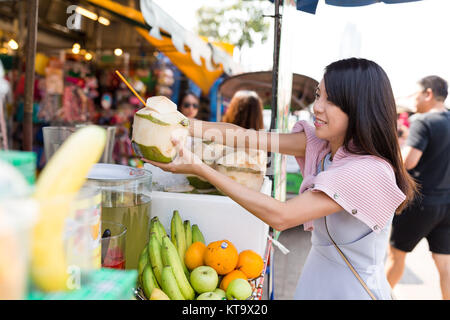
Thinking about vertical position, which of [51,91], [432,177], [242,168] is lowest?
[432,177]

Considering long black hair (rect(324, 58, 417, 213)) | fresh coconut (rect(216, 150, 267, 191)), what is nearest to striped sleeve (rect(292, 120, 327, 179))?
fresh coconut (rect(216, 150, 267, 191))

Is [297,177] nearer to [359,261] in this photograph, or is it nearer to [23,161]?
[359,261]

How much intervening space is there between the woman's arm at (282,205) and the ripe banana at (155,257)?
33cm

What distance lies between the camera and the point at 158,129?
1.28 metres

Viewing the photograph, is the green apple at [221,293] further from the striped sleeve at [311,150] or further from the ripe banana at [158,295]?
the striped sleeve at [311,150]

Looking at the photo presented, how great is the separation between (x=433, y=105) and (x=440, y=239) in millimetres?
1217

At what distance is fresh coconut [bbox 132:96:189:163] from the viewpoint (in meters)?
1.28

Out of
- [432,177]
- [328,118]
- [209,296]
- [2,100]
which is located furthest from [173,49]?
[209,296]

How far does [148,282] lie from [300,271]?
3.19m

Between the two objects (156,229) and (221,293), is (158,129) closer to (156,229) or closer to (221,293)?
(156,229)

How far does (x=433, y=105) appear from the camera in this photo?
3338mm

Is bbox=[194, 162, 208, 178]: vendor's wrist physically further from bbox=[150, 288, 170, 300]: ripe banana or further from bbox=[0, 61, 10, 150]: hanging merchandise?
bbox=[0, 61, 10, 150]: hanging merchandise

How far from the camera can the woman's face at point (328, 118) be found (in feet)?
5.03

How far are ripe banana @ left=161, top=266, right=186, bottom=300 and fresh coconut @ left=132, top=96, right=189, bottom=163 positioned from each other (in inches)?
16.4
